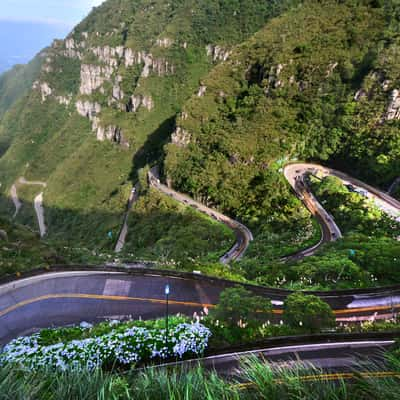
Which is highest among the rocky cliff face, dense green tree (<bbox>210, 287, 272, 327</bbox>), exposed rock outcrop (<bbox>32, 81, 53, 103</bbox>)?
the rocky cliff face

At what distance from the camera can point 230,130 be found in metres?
71.9

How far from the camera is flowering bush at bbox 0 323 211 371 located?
11.9 metres

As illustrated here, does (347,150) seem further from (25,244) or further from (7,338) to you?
(7,338)

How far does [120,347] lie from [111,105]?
5665 inches

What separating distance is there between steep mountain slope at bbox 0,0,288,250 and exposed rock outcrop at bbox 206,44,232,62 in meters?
0.43

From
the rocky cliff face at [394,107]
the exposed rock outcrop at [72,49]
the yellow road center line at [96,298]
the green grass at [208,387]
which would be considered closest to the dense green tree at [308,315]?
the yellow road center line at [96,298]

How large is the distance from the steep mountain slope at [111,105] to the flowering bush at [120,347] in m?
59.3

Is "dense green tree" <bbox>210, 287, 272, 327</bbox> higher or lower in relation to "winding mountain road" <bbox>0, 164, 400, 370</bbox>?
higher

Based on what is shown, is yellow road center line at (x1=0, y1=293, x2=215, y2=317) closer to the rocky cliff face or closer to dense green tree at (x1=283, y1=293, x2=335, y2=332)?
dense green tree at (x1=283, y1=293, x2=335, y2=332)

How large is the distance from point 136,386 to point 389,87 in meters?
69.9

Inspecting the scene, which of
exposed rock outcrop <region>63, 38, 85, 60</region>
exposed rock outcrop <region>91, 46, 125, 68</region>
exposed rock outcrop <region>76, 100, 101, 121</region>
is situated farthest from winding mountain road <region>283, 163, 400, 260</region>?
exposed rock outcrop <region>63, 38, 85, 60</region>

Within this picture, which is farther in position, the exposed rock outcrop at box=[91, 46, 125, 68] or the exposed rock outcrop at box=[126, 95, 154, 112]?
the exposed rock outcrop at box=[91, 46, 125, 68]

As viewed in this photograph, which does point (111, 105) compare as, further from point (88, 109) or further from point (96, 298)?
point (96, 298)

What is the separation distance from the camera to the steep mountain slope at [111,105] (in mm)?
105938
